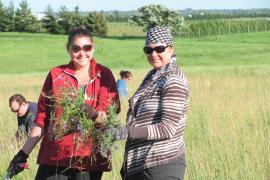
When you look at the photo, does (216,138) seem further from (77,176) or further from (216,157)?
(77,176)

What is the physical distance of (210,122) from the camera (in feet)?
27.4

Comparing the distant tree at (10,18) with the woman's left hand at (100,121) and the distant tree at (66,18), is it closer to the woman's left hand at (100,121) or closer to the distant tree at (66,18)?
the distant tree at (66,18)

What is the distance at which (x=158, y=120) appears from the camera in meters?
3.78

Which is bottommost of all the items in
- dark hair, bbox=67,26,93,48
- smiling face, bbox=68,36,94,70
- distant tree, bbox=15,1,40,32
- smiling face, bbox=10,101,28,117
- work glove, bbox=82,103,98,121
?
distant tree, bbox=15,1,40,32

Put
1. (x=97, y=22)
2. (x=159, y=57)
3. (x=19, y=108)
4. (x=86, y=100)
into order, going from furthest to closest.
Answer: (x=97, y=22)
(x=19, y=108)
(x=86, y=100)
(x=159, y=57)

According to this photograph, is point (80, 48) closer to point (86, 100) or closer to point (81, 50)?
point (81, 50)

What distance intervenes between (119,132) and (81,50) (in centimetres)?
86

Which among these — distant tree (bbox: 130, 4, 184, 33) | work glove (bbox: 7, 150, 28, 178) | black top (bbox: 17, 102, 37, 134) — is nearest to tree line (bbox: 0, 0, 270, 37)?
distant tree (bbox: 130, 4, 184, 33)

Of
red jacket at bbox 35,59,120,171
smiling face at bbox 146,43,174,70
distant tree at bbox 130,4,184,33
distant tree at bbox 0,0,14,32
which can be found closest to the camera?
smiling face at bbox 146,43,174,70

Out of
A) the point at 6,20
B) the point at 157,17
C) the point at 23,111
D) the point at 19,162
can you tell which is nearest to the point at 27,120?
the point at 23,111

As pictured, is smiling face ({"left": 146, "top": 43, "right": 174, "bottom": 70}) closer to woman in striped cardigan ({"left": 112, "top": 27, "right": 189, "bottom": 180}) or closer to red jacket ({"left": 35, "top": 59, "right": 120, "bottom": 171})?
woman in striped cardigan ({"left": 112, "top": 27, "right": 189, "bottom": 180})

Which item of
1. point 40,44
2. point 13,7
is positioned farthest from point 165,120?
point 13,7

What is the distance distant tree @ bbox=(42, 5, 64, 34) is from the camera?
76250 millimetres

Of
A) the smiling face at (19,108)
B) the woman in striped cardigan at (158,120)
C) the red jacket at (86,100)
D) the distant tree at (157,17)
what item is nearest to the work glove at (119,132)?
the woman in striped cardigan at (158,120)
